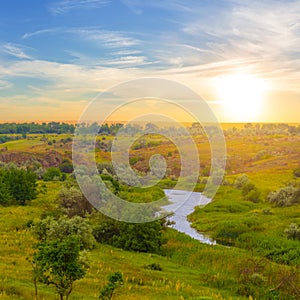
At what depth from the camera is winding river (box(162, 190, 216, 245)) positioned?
5588cm

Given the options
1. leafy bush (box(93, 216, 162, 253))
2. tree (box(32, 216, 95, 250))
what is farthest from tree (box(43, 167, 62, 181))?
A: tree (box(32, 216, 95, 250))

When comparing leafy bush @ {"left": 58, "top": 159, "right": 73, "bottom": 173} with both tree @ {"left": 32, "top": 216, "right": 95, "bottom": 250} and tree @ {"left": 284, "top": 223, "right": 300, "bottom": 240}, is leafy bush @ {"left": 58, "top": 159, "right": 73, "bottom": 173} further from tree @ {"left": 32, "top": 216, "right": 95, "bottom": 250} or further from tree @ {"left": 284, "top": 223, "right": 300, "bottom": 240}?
tree @ {"left": 284, "top": 223, "right": 300, "bottom": 240}

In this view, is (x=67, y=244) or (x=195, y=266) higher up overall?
(x=67, y=244)

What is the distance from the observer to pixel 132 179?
71.0m

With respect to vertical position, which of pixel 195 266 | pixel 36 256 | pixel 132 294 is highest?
pixel 36 256

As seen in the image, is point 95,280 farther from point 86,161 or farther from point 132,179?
point 86,161

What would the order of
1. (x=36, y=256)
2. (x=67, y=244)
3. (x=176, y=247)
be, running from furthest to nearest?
(x=176, y=247), (x=36, y=256), (x=67, y=244)

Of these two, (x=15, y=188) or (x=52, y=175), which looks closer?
(x=15, y=188)

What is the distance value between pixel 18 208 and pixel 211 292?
37.3m

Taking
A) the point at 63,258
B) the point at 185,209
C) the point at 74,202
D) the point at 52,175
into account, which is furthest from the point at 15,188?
the point at 63,258

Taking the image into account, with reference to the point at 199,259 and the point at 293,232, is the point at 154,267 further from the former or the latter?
the point at 293,232

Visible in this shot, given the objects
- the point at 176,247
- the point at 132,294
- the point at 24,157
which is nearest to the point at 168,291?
the point at 132,294

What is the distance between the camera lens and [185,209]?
76.6 metres

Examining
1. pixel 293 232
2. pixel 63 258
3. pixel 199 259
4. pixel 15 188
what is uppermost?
pixel 63 258
